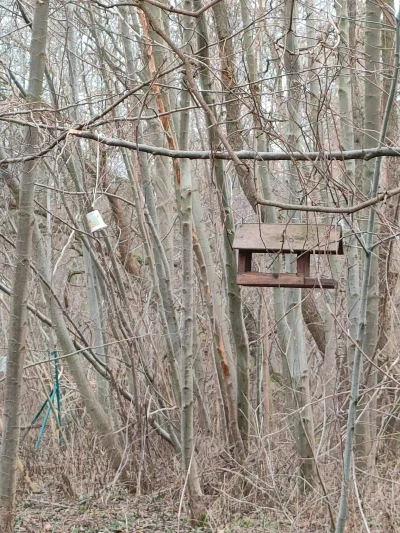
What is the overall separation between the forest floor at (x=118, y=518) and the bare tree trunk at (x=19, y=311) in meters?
0.83

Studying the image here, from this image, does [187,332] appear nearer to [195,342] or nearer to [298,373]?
[298,373]

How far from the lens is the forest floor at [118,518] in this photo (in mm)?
5750

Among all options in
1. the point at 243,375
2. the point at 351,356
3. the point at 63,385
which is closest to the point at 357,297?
the point at 351,356

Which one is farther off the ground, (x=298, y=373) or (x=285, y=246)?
(x=285, y=246)

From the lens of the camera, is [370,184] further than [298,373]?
No

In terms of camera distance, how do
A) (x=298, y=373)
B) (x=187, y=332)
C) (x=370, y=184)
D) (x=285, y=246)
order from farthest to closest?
(x=298, y=373)
(x=187, y=332)
(x=370, y=184)
(x=285, y=246)

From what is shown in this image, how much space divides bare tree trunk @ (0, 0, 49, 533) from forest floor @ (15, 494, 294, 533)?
83cm

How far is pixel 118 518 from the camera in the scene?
613 centimetres

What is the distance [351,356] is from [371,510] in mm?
1345

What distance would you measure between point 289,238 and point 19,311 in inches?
75.6

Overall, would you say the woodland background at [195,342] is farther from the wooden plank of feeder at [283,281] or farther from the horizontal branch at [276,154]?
the horizontal branch at [276,154]

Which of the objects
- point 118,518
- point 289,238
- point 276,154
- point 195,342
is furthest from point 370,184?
point 118,518

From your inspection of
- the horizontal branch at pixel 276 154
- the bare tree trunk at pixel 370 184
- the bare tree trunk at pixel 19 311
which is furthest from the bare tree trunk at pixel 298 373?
the horizontal branch at pixel 276 154

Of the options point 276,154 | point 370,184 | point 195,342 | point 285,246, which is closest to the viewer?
point 276,154
